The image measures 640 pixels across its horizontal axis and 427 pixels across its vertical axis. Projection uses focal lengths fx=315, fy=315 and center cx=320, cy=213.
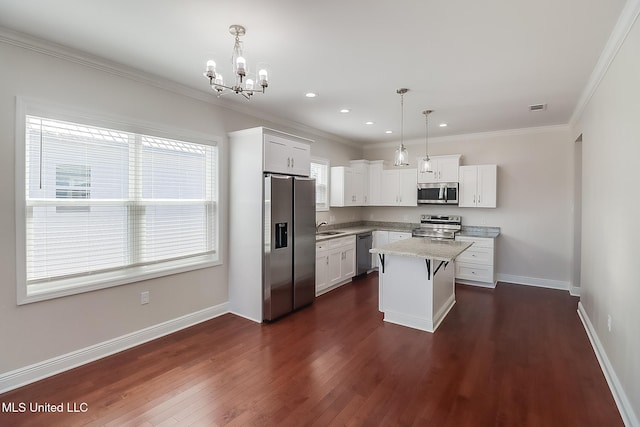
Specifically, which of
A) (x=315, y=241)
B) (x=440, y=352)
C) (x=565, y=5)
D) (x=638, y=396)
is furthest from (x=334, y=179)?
(x=638, y=396)

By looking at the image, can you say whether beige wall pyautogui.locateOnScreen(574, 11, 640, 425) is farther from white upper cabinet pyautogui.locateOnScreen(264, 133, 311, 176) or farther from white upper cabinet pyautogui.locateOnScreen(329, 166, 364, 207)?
white upper cabinet pyautogui.locateOnScreen(329, 166, 364, 207)

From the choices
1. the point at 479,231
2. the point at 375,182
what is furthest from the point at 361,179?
the point at 479,231

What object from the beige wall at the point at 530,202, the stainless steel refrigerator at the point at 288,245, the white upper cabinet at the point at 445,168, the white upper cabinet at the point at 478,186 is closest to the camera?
the stainless steel refrigerator at the point at 288,245

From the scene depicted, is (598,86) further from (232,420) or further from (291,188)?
(232,420)

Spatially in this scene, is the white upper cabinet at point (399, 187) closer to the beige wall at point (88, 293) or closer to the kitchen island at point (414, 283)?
the kitchen island at point (414, 283)

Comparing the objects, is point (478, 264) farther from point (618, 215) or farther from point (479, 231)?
point (618, 215)

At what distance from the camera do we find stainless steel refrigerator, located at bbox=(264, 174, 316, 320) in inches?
150

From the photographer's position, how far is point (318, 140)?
5.88 m

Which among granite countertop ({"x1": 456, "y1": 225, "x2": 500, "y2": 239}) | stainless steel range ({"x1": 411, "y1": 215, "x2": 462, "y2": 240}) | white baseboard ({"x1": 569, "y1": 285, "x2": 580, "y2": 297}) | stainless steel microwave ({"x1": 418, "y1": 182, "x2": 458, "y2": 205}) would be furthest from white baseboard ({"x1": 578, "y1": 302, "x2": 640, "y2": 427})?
stainless steel microwave ({"x1": 418, "y1": 182, "x2": 458, "y2": 205})

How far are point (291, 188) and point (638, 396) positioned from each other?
3479mm

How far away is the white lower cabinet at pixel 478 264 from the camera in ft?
17.4

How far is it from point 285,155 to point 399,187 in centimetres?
320

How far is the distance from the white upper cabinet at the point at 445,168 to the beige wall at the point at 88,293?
393cm

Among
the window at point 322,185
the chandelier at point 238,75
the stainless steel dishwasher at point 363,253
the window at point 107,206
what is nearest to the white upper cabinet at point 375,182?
the stainless steel dishwasher at point 363,253
